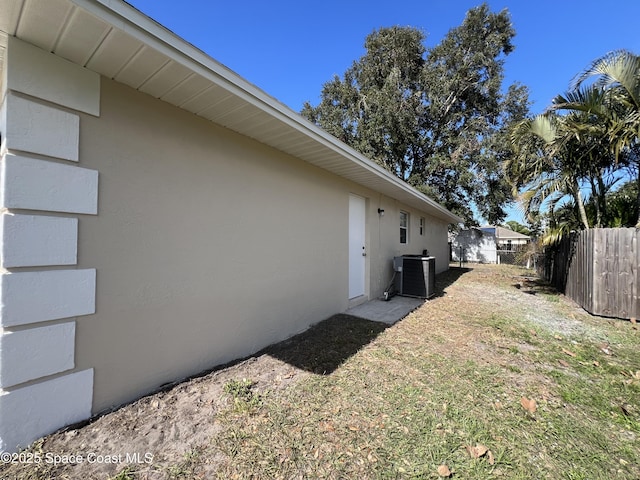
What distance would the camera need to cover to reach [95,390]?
6.75ft

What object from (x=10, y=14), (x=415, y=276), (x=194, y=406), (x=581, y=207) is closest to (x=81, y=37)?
(x=10, y=14)

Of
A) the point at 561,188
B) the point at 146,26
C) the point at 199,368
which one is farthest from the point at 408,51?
the point at 199,368

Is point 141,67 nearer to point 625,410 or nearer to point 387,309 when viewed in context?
point 625,410

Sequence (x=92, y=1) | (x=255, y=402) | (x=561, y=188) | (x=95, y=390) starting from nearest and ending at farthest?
(x=92, y=1) < (x=95, y=390) < (x=255, y=402) < (x=561, y=188)

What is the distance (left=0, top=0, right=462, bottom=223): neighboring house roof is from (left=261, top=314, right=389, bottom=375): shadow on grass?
268 cm

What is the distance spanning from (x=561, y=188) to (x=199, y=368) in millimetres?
7944

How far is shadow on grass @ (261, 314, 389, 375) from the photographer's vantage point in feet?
10.2

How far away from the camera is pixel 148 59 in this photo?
6.47 ft

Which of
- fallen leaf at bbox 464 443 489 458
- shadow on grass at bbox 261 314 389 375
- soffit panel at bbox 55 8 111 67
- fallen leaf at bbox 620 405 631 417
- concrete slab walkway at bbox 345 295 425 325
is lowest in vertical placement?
fallen leaf at bbox 620 405 631 417

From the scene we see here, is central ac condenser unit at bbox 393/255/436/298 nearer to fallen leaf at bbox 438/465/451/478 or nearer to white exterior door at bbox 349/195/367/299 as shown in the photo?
white exterior door at bbox 349/195/367/299

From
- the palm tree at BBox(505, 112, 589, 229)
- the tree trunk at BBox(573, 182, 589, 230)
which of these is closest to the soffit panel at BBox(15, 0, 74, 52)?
the palm tree at BBox(505, 112, 589, 229)

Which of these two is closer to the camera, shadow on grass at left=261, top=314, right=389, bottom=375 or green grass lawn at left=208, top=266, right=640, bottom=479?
green grass lawn at left=208, top=266, right=640, bottom=479

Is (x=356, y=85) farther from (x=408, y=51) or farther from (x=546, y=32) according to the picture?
(x=546, y=32)

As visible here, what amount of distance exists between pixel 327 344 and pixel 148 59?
3487 mm
